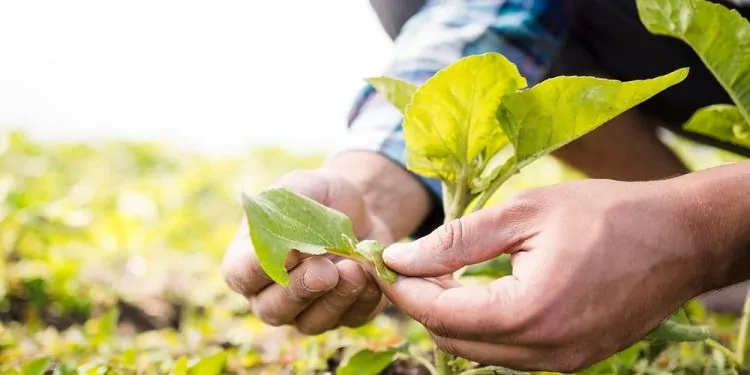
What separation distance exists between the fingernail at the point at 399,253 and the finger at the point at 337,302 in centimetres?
12

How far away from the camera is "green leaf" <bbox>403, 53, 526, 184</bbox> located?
2.82ft

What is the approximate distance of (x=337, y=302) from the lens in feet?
3.48

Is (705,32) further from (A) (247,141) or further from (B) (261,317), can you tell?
(A) (247,141)


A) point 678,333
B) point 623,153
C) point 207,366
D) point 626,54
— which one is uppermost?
point 207,366

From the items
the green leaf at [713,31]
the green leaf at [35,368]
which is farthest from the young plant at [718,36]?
the green leaf at [35,368]

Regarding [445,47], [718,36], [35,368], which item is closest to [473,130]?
[718,36]

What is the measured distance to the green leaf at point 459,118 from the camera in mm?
860

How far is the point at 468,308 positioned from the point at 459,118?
0.74ft

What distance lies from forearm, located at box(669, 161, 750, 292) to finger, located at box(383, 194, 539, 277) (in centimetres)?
18

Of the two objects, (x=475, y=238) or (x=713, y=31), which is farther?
(x=713, y=31)

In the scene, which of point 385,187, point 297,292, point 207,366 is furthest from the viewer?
point 385,187

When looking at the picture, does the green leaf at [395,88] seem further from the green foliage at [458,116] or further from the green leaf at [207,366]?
the green leaf at [207,366]

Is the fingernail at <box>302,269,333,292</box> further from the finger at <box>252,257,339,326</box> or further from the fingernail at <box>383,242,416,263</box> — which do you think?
the fingernail at <box>383,242,416,263</box>

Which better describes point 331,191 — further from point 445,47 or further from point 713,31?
point 713,31
